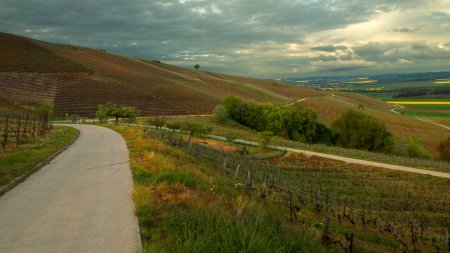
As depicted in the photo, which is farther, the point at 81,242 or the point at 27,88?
the point at 27,88

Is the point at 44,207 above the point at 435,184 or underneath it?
above

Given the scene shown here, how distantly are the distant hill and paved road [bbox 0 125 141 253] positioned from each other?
69.0 metres

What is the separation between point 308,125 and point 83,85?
189 feet

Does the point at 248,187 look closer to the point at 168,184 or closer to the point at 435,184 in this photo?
the point at 168,184

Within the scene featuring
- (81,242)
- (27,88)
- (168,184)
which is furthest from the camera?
(27,88)

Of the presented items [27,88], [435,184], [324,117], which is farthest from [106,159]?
[324,117]

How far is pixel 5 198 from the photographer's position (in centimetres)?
1192

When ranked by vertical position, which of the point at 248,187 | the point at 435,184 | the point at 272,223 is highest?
the point at 272,223

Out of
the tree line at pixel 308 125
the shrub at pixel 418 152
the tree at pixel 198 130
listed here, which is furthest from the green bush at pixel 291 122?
the tree at pixel 198 130

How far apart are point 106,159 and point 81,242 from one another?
13801mm

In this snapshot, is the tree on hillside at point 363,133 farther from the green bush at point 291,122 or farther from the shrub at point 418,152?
the green bush at point 291,122

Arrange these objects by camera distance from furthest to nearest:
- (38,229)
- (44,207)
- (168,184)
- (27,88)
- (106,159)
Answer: (27,88) → (106,159) → (168,184) → (44,207) → (38,229)

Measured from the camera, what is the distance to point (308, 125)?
309 ft

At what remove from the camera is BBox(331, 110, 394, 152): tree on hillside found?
83438 millimetres
